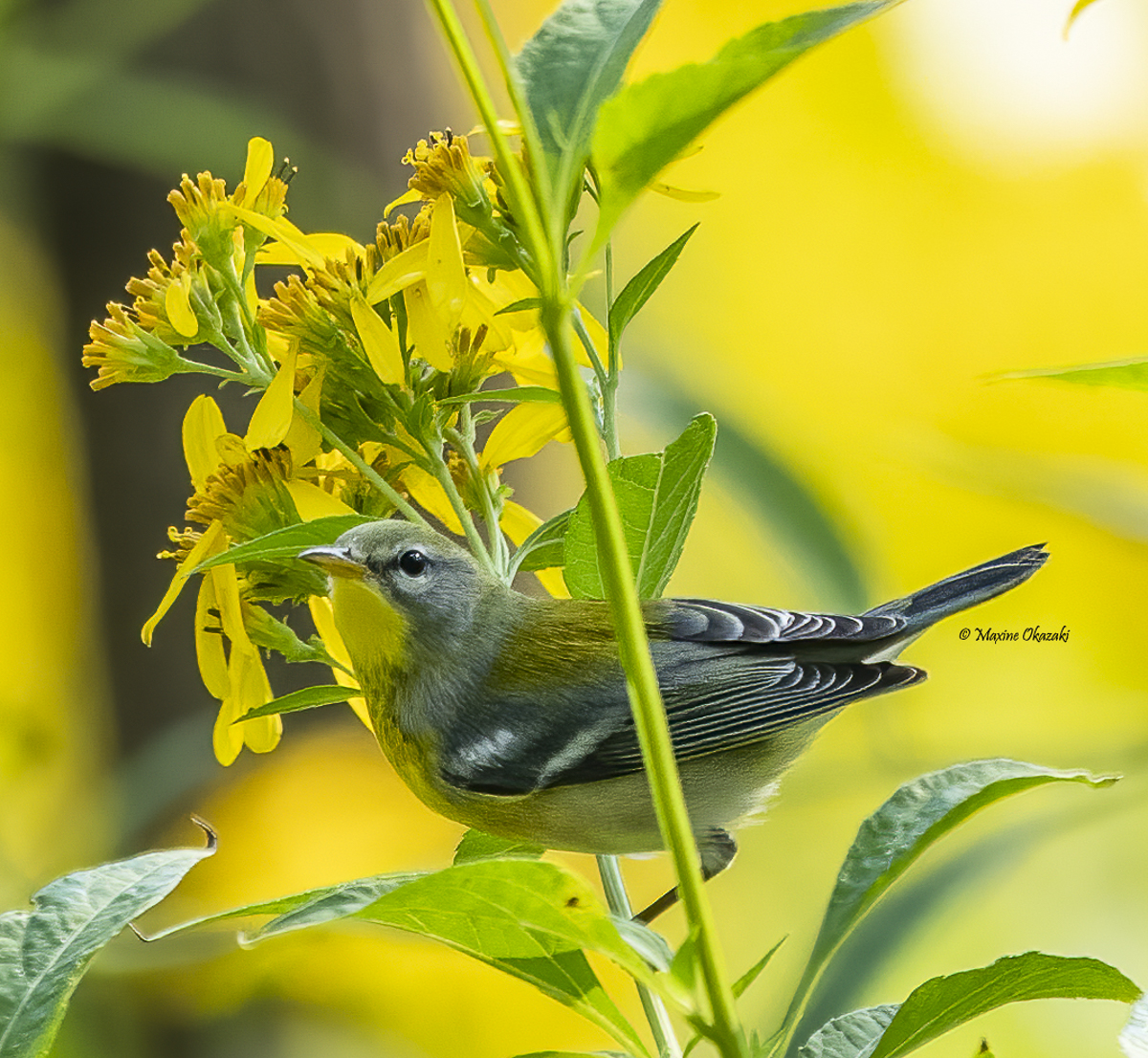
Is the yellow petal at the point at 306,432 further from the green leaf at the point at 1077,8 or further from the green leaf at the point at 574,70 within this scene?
the green leaf at the point at 1077,8

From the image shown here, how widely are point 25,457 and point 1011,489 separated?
1.62 metres

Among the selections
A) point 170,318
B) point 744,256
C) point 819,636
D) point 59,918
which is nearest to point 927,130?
point 744,256

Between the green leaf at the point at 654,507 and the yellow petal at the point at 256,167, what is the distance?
0.19 metres

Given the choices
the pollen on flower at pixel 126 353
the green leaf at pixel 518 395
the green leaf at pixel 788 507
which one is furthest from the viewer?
the green leaf at pixel 788 507

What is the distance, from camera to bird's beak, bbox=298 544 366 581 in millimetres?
434

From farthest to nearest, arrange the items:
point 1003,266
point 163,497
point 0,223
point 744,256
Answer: point 744,256
point 0,223
point 1003,266
point 163,497

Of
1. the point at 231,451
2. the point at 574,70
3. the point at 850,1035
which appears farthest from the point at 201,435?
the point at 850,1035

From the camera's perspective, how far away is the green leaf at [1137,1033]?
0.86ft

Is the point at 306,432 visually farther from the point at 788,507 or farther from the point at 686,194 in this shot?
the point at 788,507

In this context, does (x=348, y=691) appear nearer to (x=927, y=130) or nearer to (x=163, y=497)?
(x=163, y=497)

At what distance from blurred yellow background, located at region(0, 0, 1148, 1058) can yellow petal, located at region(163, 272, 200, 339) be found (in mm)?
814

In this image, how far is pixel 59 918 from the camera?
1.10 feet

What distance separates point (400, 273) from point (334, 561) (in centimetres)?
12

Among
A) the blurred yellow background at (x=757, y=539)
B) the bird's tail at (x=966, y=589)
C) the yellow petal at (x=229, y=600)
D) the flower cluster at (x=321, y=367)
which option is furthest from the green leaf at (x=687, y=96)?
the blurred yellow background at (x=757, y=539)
